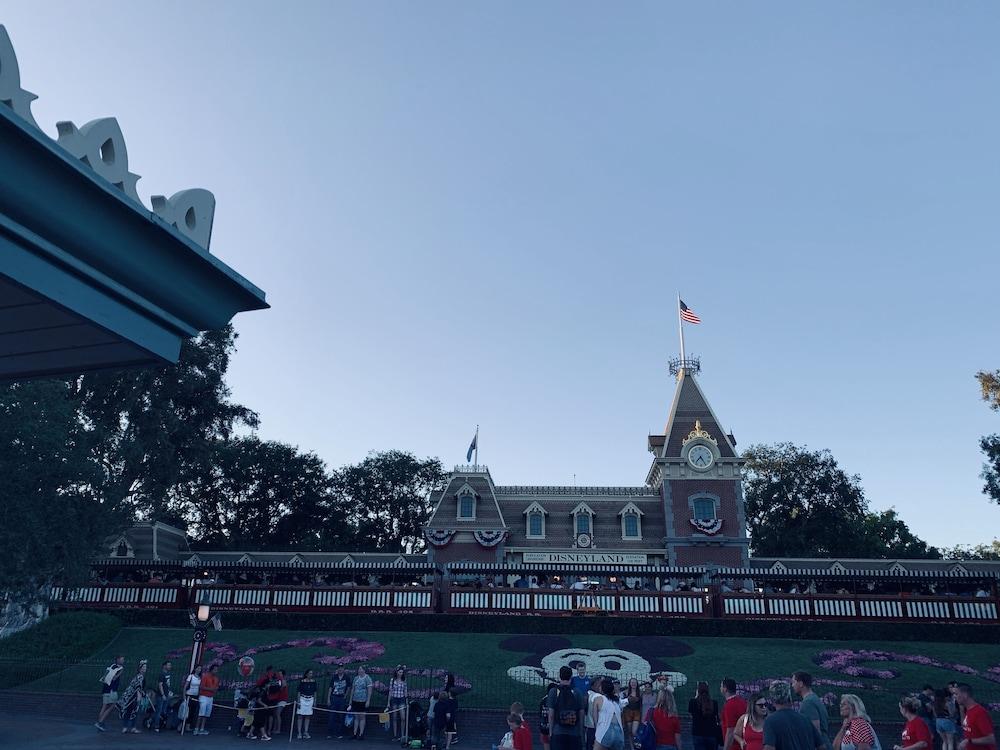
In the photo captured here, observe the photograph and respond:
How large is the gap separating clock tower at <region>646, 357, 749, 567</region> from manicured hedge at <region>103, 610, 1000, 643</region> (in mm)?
18184

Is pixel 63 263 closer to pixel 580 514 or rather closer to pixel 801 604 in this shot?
pixel 801 604

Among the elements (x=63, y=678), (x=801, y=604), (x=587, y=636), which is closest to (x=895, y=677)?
(x=801, y=604)

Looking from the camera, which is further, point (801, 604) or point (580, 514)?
point (580, 514)

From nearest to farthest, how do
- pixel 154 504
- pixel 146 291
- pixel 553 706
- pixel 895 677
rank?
pixel 146 291 < pixel 553 706 < pixel 895 677 < pixel 154 504

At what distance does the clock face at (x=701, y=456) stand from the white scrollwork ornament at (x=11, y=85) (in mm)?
46207

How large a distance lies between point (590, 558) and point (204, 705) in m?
30.3

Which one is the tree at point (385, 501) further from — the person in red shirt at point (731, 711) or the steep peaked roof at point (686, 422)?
the person in red shirt at point (731, 711)

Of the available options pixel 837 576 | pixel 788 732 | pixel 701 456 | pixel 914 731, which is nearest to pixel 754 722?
pixel 788 732

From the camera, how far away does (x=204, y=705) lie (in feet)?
63.6

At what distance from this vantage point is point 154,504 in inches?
1683

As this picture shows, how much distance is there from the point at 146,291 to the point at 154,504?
A: 4051cm

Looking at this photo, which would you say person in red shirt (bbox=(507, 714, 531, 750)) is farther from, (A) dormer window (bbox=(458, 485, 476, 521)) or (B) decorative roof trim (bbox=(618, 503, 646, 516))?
(B) decorative roof trim (bbox=(618, 503, 646, 516))

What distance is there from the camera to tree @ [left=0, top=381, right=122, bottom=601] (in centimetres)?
2811

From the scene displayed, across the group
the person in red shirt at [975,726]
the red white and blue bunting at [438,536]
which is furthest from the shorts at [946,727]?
the red white and blue bunting at [438,536]
